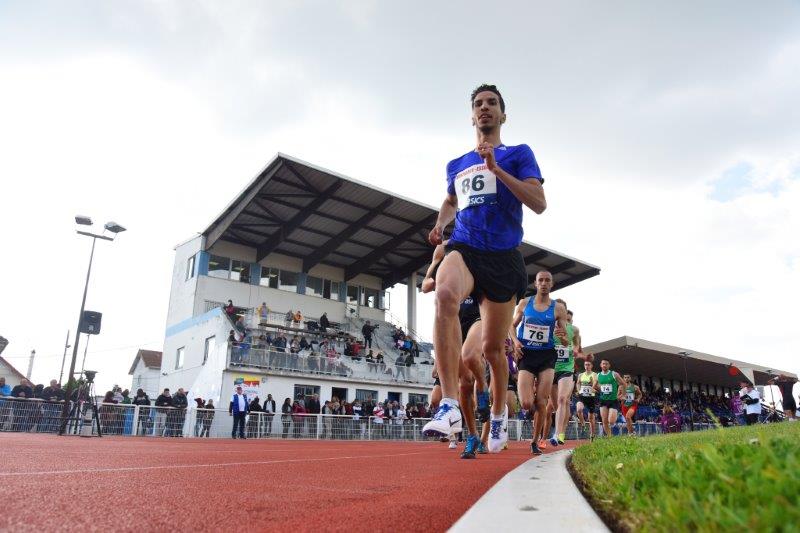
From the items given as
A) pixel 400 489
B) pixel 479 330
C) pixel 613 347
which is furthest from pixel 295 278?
pixel 400 489

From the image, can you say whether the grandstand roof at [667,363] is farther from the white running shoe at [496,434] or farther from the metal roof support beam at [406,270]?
the white running shoe at [496,434]

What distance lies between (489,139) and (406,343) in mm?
28604

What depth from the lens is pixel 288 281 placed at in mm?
34188

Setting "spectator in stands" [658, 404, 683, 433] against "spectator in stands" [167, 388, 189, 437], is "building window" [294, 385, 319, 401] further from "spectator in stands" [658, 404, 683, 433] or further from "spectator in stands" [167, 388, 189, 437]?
"spectator in stands" [658, 404, 683, 433]

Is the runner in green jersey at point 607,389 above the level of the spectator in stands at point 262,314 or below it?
below

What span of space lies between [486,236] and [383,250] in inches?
1164

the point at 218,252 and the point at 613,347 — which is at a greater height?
the point at 218,252

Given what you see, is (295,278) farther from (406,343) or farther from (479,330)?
(479,330)

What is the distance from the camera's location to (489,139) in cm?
438

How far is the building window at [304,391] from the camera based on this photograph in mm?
24136

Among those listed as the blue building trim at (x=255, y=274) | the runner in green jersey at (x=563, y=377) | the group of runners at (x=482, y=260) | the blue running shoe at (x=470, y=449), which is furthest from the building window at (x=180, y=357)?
the blue running shoe at (x=470, y=449)

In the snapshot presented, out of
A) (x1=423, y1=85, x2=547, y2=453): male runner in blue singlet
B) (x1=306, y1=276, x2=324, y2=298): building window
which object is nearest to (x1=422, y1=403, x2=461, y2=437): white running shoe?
(x1=423, y1=85, x2=547, y2=453): male runner in blue singlet

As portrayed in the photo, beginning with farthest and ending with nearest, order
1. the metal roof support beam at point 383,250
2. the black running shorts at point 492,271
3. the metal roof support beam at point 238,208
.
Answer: the metal roof support beam at point 383,250
the metal roof support beam at point 238,208
the black running shorts at point 492,271

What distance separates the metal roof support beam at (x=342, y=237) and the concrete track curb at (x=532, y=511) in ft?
88.5
